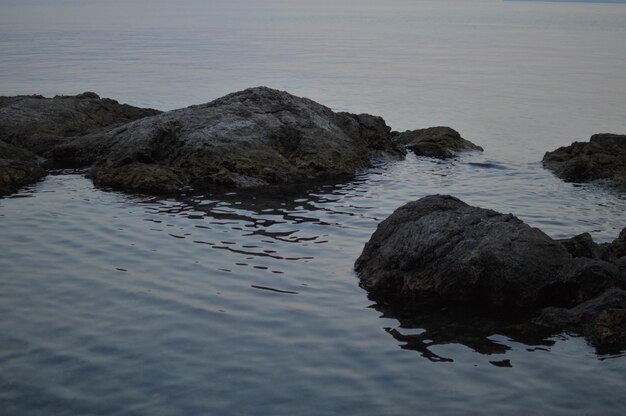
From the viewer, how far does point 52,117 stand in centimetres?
2658

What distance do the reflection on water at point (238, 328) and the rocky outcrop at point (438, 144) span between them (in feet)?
26.0

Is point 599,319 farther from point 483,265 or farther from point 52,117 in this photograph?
point 52,117

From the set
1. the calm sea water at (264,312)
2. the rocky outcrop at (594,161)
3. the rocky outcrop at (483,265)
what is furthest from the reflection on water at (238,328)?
the rocky outcrop at (594,161)

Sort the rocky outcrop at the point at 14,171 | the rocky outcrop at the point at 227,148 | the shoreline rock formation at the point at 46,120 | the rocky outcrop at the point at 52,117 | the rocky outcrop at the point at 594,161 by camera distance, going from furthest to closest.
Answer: the rocky outcrop at the point at 52,117, the shoreline rock formation at the point at 46,120, the rocky outcrop at the point at 594,161, the rocky outcrop at the point at 227,148, the rocky outcrop at the point at 14,171

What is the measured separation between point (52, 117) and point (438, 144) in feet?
42.0

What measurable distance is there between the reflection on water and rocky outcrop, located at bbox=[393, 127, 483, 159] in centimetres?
793

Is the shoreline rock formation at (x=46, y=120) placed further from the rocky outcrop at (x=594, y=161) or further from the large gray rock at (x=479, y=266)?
the rocky outcrop at (x=594, y=161)

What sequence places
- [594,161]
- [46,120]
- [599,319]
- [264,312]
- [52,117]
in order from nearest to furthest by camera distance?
[599,319] → [264,312] → [594,161] → [46,120] → [52,117]

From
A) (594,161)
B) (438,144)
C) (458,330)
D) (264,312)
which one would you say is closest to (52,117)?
(438,144)

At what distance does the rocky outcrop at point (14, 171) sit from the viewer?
66.7ft

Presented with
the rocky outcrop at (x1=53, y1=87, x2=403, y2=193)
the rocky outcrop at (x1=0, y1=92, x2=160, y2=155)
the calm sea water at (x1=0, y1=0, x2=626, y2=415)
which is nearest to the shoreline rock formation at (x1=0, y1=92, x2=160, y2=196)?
the rocky outcrop at (x1=0, y1=92, x2=160, y2=155)

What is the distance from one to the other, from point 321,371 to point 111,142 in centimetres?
1455

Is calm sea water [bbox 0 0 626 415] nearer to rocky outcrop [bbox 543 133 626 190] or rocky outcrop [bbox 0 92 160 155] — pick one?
rocky outcrop [bbox 543 133 626 190]

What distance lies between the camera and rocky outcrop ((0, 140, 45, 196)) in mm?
20328
